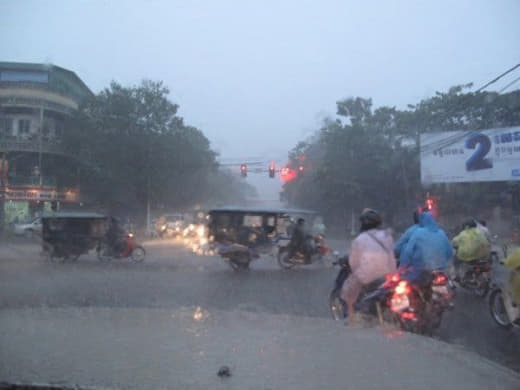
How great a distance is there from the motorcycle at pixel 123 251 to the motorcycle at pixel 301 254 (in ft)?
15.9

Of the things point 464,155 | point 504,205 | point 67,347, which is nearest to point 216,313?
point 67,347

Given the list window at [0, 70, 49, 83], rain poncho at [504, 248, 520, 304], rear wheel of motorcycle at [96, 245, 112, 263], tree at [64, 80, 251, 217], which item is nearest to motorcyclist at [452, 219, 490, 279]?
rain poncho at [504, 248, 520, 304]

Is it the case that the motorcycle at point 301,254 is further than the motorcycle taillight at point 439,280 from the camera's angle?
Yes

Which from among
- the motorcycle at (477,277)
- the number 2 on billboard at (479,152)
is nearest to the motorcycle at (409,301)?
the motorcycle at (477,277)

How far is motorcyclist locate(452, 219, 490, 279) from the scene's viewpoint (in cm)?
954

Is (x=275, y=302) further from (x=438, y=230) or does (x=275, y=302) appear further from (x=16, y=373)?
(x=16, y=373)

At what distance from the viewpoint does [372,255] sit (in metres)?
6.00

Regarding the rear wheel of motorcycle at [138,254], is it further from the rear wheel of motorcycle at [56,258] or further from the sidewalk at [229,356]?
the sidewalk at [229,356]

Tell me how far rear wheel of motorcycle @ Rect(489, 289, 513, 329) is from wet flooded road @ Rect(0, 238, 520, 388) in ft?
0.53

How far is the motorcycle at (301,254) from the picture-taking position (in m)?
14.7

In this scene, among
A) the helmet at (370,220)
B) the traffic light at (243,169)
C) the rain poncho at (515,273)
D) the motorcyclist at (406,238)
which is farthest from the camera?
the traffic light at (243,169)

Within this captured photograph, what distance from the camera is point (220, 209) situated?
15180 mm

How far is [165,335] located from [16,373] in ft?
5.74

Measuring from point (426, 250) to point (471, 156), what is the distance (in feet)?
64.6
